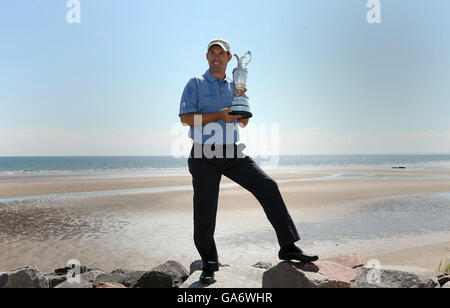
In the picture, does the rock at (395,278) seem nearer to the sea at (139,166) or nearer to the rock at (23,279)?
the rock at (23,279)

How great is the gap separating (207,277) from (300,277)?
97cm

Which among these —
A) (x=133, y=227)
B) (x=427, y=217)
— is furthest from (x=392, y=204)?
(x=133, y=227)

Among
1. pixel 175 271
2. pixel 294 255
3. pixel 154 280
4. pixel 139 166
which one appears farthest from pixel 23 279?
pixel 139 166

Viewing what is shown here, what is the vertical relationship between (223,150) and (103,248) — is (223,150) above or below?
above

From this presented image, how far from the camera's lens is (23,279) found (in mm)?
4293

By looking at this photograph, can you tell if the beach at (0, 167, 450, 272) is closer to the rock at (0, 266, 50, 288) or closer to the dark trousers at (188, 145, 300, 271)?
the rock at (0, 266, 50, 288)

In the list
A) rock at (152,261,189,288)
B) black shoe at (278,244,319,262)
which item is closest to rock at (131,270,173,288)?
rock at (152,261,189,288)

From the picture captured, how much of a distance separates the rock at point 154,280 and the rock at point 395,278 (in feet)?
7.39

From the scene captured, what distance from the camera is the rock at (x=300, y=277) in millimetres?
3604

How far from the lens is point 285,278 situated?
3660 millimetres

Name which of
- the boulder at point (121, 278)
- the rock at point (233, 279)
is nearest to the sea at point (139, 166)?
the boulder at point (121, 278)
